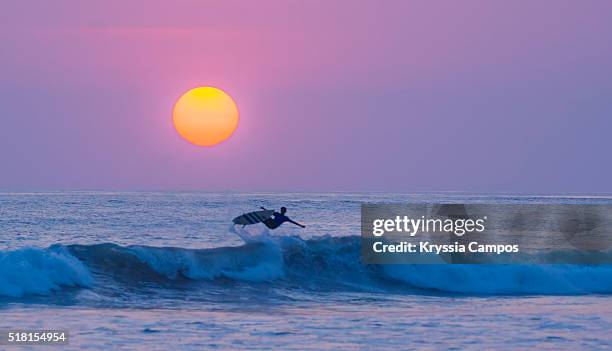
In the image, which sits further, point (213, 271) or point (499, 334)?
point (213, 271)

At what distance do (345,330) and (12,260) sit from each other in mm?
10687

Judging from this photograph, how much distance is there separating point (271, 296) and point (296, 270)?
458 centimetres

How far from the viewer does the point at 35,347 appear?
17.2m

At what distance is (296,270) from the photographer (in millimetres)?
32031

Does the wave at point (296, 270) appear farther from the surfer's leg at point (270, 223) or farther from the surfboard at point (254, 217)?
the surfboard at point (254, 217)

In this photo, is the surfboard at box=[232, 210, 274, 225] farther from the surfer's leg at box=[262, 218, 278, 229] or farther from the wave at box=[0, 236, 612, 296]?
the wave at box=[0, 236, 612, 296]

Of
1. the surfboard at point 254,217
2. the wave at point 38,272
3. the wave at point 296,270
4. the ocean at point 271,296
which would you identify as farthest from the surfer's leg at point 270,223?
the wave at point 38,272

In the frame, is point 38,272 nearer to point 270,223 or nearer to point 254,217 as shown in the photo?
point 270,223

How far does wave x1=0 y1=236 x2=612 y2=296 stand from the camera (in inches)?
1142

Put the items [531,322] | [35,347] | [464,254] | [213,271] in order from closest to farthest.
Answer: [35,347] → [531,322] → [213,271] → [464,254]

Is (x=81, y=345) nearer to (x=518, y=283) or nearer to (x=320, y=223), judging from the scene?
(x=518, y=283)

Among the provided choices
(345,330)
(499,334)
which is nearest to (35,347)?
(345,330)

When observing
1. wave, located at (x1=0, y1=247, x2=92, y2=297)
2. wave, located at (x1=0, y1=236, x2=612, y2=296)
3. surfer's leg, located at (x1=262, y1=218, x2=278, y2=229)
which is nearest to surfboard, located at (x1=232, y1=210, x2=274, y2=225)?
surfer's leg, located at (x1=262, y1=218, x2=278, y2=229)

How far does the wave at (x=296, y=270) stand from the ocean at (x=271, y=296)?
52mm
